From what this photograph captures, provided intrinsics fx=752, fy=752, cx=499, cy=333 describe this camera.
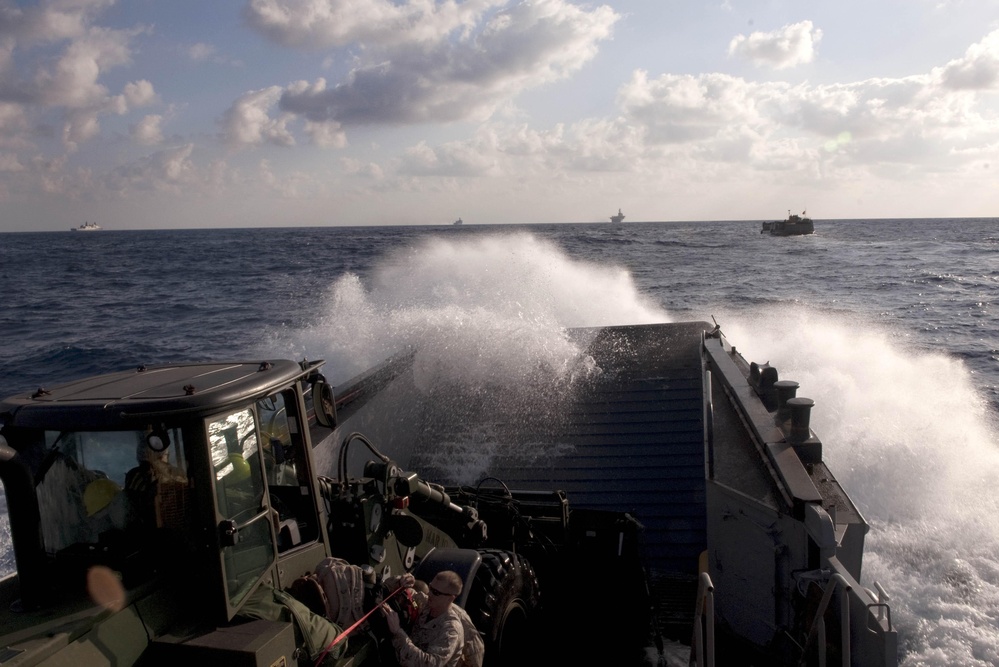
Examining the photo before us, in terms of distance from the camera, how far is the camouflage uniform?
348cm

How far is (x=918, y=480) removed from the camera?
1055 cm

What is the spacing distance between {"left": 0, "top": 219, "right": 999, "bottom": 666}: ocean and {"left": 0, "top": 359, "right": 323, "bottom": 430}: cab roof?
3788 mm

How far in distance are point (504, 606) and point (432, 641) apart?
1.02 m

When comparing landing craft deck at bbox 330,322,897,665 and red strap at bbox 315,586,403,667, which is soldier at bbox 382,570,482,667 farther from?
landing craft deck at bbox 330,322,897,665

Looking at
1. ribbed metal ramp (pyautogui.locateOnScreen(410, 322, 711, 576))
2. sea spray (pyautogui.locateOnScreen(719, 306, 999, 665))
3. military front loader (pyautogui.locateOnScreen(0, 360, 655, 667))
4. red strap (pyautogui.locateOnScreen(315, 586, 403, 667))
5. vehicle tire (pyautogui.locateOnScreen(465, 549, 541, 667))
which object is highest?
military front loader (pyautogui.locateOnScreen(0, 360, 655, 667))

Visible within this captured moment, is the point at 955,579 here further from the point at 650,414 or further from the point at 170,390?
the point at 170,390

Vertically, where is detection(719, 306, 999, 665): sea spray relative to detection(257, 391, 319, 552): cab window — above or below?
below

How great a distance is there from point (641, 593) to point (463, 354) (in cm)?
678

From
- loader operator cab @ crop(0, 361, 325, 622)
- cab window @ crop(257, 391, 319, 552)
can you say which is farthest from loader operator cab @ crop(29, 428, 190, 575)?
cab window @ crop(257, 391, 319, 552)

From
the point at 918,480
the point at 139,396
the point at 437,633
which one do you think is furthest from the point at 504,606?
the point at 918,480

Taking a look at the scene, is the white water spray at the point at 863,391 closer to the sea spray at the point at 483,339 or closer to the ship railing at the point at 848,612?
the sea spray at the point at 483,339

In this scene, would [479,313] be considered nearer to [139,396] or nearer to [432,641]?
[432,641]

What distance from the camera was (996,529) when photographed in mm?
9523

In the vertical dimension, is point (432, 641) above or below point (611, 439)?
above
